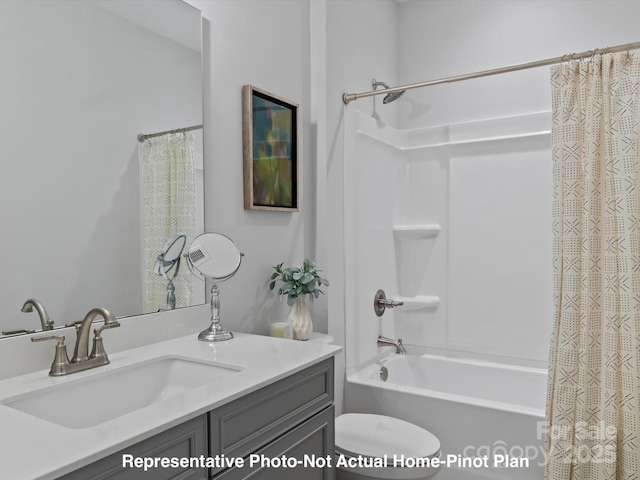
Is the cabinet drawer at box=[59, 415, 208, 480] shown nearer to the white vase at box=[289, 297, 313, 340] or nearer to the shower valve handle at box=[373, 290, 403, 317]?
the white vase at box=[289, 297, 313, 340]

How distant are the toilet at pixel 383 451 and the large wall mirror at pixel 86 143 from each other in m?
0.86

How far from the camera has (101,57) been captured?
4.46ft

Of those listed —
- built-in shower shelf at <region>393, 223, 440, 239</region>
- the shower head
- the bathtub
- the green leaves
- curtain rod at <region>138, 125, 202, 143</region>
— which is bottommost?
the bathtub

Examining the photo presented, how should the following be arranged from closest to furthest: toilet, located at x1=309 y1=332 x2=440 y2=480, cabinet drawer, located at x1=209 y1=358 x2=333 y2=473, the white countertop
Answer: the white countertop
cabinet drawer, located at x1=209 y1=358 x2=333 y2=473
toilet, located at x1=309 y1=332 x2=440 y2=480

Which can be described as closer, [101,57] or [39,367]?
[39,367]

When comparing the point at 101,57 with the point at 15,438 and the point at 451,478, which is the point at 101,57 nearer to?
the point at 15,438

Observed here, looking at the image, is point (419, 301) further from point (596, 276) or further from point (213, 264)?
point (213, 264)

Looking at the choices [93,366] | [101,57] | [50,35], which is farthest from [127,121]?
[93,366]

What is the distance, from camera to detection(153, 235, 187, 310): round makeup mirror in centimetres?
155

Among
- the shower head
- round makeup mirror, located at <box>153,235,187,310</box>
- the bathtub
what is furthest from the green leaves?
the shower head

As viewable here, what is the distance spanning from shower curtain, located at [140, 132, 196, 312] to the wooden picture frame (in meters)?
0.29

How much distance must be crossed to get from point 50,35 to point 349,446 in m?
1.73

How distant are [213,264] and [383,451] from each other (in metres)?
0.99

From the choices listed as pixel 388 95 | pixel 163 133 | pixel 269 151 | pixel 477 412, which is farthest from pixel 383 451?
pixel 388 95
